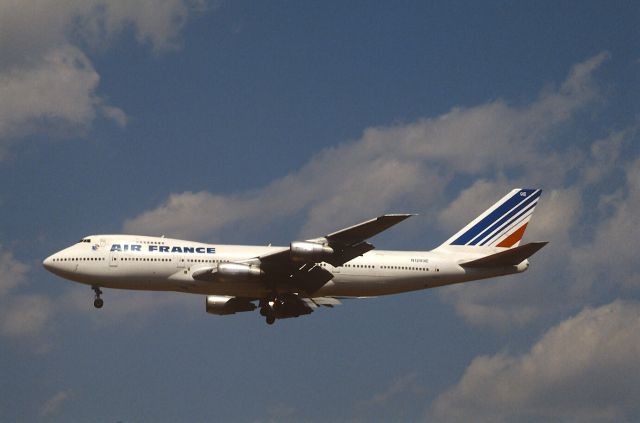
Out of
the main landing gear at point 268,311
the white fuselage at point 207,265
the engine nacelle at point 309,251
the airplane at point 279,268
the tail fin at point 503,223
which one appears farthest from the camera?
the tail fin at point 503,223

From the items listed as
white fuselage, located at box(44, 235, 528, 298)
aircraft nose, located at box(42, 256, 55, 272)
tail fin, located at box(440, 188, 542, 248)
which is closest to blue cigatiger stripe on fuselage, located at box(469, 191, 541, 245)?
tail fin, located at box(440, 188, 542, 248)

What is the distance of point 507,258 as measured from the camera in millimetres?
57312

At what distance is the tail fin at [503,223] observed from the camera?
62.4 meters

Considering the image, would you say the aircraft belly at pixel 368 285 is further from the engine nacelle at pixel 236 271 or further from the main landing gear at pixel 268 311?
the engine nacelle at pixel 236 271

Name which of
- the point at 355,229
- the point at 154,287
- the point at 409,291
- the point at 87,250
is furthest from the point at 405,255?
the point at 87,250

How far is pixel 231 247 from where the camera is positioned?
188 feet

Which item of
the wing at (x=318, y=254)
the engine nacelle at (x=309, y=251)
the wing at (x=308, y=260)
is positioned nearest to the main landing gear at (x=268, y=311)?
the wing at (x=308, y=260)

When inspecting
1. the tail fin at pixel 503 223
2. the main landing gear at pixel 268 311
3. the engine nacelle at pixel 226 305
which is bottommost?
the main landing gear at pixel 268 311

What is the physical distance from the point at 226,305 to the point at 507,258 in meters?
18.0

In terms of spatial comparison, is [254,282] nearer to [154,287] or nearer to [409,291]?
[154,287]

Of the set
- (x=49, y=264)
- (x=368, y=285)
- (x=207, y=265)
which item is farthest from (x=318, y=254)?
(x=49, y=264)

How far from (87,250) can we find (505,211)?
1080 inches

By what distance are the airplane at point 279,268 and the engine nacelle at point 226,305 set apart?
0.29m

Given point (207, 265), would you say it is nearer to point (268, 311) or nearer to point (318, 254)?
point (268, 311)
